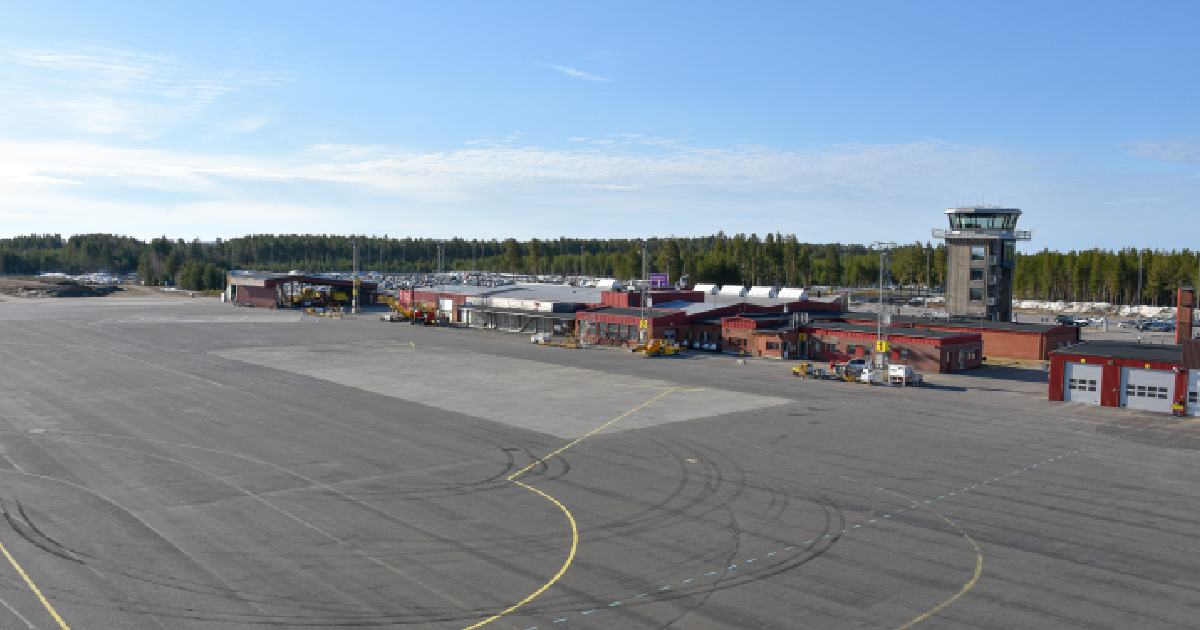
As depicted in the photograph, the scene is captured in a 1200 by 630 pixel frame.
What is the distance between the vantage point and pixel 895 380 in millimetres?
74875

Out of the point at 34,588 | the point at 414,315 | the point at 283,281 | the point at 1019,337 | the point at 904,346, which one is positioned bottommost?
the point at 34,588

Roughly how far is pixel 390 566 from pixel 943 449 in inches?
1302

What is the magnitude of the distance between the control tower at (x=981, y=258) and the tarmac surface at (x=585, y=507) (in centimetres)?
5393

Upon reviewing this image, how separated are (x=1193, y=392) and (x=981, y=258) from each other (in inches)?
2460

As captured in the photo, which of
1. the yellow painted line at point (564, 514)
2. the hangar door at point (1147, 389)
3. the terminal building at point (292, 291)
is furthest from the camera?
the terminal building at point (292, 291)

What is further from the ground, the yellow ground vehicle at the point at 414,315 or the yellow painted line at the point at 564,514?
the yellow ground vehicle at the point at 414,315

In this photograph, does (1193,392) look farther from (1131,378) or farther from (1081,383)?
(1081,383)

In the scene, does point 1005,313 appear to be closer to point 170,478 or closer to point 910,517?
point 910,517

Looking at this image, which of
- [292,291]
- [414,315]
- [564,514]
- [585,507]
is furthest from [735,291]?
[564,514]

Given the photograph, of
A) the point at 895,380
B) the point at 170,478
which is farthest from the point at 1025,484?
the point at 170,478

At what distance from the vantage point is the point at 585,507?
35719 millimetres

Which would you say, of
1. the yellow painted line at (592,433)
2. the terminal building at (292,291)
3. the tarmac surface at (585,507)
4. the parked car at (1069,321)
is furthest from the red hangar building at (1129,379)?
the terminal building at (292,291)

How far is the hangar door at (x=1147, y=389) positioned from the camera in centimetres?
6109

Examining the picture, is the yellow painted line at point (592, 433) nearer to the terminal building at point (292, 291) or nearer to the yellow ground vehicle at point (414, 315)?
the yellow ground vehicle at point (414, 315)
